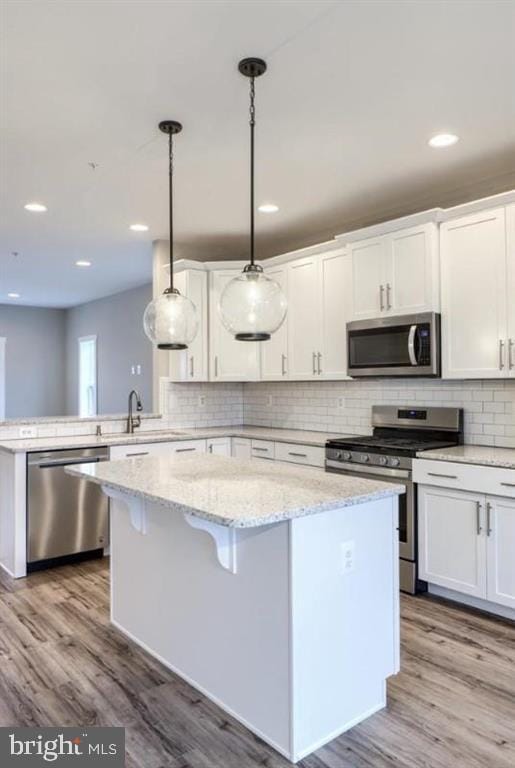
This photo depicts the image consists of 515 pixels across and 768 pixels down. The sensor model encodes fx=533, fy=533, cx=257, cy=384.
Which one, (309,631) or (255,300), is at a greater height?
(255,300)

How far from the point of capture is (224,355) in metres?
5.04

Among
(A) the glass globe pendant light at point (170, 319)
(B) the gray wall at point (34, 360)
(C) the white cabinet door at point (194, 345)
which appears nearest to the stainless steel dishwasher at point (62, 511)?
(C) the white cabinet door at point (194, 345)

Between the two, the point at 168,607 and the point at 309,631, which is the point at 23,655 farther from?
the point at 309,631

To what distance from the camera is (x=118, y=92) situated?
2.50 meters

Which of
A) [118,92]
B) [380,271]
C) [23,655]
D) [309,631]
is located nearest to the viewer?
[309,631]

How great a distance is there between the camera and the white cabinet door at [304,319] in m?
4.48

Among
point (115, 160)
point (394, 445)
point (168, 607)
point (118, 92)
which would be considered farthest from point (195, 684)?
point (115, 160)

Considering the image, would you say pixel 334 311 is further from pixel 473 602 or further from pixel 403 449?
pixel 473 602

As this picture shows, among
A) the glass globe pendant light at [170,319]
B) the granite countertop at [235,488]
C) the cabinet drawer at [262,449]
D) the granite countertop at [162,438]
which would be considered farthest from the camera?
the cabinet drawer at [262,449]

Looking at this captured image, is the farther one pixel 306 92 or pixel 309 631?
pixel 306 92

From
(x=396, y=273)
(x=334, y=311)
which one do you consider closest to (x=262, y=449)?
(x=334, y=311)

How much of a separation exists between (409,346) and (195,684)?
239 cm

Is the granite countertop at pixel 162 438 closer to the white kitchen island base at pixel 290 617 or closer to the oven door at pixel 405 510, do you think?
the oven door at pixel 405 510

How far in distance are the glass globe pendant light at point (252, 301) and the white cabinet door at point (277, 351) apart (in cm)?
246
